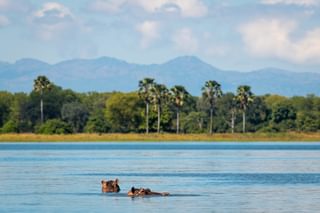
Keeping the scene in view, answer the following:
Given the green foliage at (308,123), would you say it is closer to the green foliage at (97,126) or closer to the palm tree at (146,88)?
the palm tree at (146,88)

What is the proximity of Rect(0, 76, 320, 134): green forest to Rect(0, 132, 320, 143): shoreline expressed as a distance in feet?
7.29

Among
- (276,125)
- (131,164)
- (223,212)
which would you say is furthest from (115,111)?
(223,212)

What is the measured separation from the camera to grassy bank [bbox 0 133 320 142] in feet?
512

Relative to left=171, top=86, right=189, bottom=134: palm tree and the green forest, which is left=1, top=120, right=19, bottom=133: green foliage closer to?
the green forest

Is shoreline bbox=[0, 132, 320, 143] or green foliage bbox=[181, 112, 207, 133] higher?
green foliage bbox=[181, 112, 207, 133]

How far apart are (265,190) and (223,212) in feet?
40.6

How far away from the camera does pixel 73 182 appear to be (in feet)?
196

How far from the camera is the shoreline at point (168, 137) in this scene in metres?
156

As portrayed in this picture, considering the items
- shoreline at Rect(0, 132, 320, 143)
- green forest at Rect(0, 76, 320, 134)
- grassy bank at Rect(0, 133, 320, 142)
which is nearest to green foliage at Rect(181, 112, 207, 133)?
green forest at Rect(0, 76, 320, 134)

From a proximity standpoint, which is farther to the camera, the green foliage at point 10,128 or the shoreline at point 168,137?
the green foliage at point 10,128

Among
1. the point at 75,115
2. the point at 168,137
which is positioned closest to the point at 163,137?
the point at 168,137

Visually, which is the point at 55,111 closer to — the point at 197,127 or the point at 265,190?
the point at 197,127

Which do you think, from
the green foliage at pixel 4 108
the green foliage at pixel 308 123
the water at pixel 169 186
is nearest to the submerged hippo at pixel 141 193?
the water at pixel 169 186

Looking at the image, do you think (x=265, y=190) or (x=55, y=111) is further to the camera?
(x=55, y=111)
